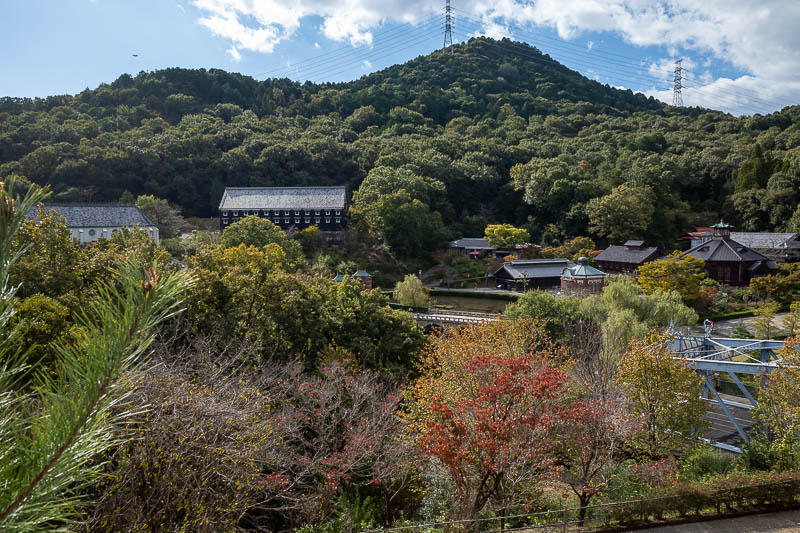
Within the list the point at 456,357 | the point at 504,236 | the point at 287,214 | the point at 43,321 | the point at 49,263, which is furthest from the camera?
the point at 287,214

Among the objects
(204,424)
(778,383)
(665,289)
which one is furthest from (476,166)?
(204,424)

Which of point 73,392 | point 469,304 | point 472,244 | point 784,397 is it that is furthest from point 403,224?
point 73,392

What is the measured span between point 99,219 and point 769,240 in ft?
155

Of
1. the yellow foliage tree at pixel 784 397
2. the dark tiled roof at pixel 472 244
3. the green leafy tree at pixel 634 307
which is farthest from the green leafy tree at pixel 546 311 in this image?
the dark tiled roof at pixel 472 244

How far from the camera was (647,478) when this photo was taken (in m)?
10.3

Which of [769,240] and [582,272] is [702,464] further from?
[769,240]

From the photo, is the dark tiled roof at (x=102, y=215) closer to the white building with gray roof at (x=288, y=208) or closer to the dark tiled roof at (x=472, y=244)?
the white building with gray roof at (x=288, y=208)

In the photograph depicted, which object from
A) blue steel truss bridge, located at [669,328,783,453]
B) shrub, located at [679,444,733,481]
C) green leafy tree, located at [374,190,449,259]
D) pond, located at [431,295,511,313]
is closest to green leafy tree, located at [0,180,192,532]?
shrub, located at [679,444,733,481]

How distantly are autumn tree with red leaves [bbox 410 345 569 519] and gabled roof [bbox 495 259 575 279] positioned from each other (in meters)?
25.9

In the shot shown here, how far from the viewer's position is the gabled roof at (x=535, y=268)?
115 feet

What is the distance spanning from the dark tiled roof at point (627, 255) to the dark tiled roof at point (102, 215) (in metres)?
33.3

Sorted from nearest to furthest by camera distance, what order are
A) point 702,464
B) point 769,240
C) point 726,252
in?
point 702,464 < point 726,252 < point 769,240

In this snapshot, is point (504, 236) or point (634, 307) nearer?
point (634, 307)

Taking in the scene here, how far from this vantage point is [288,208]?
143 feet
